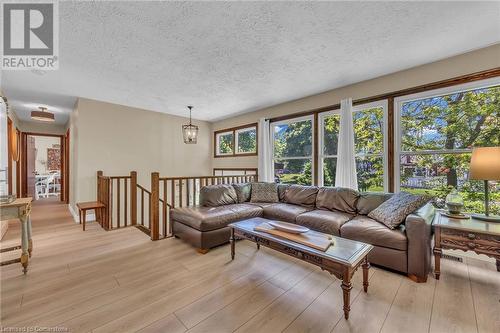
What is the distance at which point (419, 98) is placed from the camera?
297 centimetres

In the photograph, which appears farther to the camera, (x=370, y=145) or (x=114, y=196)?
(x=114, y=196)

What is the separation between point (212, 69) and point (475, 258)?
4.16m

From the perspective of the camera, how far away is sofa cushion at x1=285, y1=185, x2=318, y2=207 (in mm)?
3596

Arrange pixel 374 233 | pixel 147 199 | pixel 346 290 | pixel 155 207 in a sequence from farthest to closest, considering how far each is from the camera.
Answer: pixel 147 199 < pixel 155 207 < pixel 374 233 < pixel 346 290

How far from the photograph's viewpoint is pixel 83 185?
4141 mm

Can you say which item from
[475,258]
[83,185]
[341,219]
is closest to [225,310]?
[341,219]

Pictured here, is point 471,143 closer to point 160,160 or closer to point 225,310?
point 225,310

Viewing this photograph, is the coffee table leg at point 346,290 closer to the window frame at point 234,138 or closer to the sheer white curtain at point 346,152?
the sheer white curtain at point 346,152

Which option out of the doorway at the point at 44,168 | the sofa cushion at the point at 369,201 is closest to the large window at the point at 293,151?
the sofa cushion at the point at 369,201

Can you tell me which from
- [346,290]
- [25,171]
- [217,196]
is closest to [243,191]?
[217,196]

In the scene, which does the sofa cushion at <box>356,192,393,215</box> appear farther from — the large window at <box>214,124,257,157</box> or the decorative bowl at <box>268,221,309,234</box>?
the large window at <box>214,124,257,157</box>

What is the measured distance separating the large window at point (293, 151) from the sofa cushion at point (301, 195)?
1.80ft

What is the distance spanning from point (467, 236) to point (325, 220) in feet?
A: 4.32

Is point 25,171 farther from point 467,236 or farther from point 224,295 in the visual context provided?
point 467,236
